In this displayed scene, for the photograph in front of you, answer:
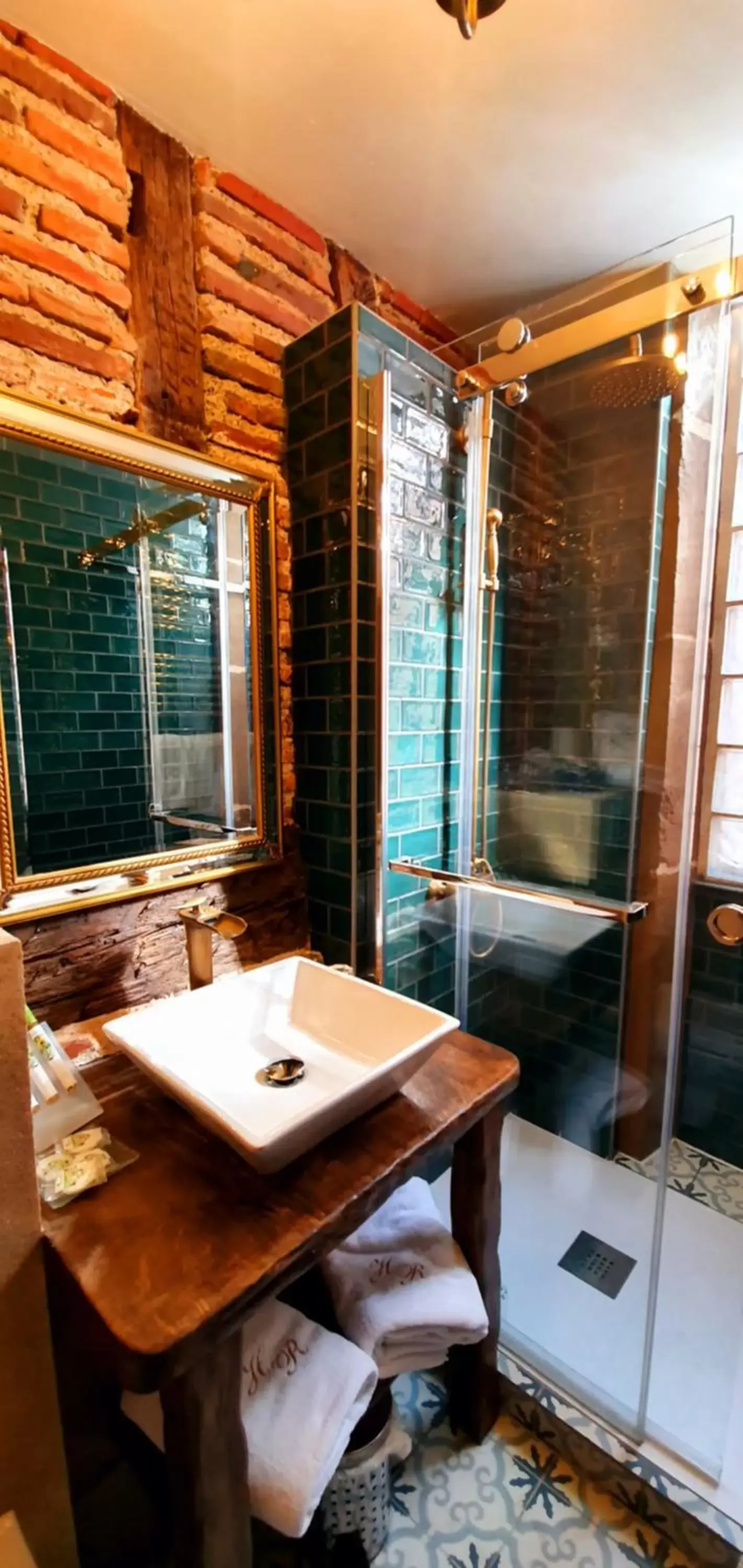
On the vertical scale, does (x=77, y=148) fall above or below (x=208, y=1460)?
above

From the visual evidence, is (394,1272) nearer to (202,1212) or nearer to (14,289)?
(202,1212)

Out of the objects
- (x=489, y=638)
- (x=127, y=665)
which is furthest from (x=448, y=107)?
(x=127, y=665)

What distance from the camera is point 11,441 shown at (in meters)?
1.06

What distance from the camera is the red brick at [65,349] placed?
3.45ft

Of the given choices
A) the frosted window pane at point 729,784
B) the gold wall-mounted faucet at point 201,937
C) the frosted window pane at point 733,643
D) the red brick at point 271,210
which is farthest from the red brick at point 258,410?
the frosted window pane at point 729,784

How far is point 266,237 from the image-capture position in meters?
1.39

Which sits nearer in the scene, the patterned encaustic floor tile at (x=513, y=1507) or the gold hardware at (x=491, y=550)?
the patterned encaustic floor tile at (x=513, y=1507)

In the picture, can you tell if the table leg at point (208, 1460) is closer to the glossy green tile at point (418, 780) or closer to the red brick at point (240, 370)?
the glossy green tile at point (418, 780)

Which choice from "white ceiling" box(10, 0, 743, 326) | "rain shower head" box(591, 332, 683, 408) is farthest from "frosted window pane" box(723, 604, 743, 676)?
"white ceiling" box(10, 0, 743, 326)

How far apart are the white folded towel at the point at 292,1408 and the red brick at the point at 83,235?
173cm

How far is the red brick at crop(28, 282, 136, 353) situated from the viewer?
1.08 meters

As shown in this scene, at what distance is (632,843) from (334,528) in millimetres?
1229

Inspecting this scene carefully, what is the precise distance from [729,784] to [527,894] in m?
0.77

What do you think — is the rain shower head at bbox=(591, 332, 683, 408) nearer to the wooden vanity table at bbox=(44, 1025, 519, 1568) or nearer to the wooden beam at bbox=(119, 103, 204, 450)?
the wooden beam at bbox=(119, 103, 204, 450)
